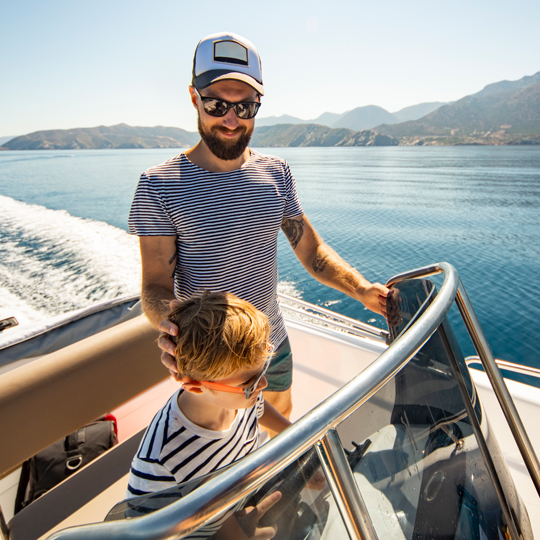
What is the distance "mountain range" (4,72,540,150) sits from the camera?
219 feet

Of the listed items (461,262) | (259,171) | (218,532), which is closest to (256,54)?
(259,171)

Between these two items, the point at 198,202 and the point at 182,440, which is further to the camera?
the point at 198,202

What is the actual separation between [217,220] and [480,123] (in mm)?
91699

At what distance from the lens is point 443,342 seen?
81 cm

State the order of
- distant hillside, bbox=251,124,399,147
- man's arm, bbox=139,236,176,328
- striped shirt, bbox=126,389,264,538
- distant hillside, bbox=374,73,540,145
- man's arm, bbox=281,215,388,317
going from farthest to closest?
distant hillside, bbox=251,124,399,147
distant hillside, bbox=374,73,540,145
man's arm, bbox=281,215,388,317
man's arm, bbox=139,236,176,328
striped shirt, bbox=126,389,264,538

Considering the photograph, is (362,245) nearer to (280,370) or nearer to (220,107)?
(280,370)

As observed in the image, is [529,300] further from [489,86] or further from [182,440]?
[489,86]

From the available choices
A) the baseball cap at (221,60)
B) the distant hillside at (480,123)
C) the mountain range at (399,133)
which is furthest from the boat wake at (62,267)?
the distant hillside at (480,123)

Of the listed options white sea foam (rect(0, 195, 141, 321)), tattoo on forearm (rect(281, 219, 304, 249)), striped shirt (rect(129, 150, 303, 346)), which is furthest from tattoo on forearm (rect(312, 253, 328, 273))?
white sea foam (rect(0, 195, 141, 321))

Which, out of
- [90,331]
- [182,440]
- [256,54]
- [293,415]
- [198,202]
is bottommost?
[293,415]

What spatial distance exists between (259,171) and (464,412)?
1.03 meters

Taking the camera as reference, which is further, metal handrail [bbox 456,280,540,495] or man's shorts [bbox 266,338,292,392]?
man's shorts [bbox 266,338,292,392]

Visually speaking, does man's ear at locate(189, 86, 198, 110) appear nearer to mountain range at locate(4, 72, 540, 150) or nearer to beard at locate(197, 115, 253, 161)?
beard at locate(197, 115, 253, 161)

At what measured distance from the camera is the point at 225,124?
1.26 metres
